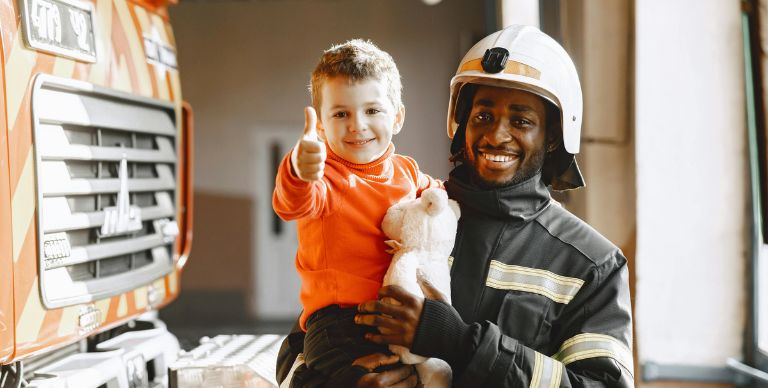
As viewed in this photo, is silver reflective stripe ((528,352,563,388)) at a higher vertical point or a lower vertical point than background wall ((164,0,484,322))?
lower

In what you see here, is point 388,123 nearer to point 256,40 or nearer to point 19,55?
point 19,55

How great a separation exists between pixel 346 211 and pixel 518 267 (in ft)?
1.58

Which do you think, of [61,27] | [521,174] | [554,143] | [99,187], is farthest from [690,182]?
[61,27]

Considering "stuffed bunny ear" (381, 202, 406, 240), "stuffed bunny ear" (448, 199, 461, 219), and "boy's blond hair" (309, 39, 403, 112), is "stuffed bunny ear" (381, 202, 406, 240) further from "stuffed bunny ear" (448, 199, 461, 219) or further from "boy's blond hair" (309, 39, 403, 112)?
"boy's blond hair" (309, 39, 403, 112)

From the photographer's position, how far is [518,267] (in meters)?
2.09

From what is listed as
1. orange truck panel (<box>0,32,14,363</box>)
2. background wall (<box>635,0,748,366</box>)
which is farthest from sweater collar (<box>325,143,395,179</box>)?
background wall (<box>635,0,748,366</box>)

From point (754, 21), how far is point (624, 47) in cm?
77

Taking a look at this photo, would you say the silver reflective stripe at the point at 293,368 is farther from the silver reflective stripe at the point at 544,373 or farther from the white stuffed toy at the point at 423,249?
the silver reflective stripe at the point at 544,373

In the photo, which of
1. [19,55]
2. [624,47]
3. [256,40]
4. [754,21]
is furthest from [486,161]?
[256,40]

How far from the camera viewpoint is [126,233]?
134 inches

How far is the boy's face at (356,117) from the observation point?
2094 mm

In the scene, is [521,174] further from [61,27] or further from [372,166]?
[61,27]

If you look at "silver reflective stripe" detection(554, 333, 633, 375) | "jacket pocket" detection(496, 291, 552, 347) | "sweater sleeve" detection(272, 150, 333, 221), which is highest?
"sweater sleeve" detection(272, 150, 333, 221)

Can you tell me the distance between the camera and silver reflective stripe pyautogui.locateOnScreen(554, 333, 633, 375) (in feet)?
6.45
